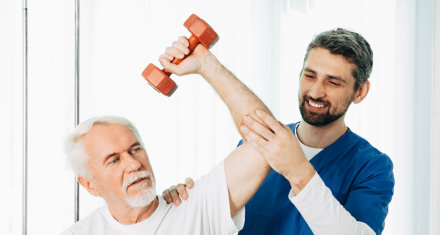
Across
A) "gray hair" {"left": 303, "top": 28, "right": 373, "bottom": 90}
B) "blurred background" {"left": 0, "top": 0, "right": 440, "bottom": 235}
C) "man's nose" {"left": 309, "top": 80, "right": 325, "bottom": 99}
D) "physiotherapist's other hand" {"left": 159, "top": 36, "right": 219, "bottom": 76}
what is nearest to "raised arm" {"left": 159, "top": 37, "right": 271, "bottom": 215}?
"physiotherapist's other hand" {"left": 159, "top": 36, "right": 219, "bottom": 76}

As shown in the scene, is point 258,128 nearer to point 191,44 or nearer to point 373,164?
point 191,44

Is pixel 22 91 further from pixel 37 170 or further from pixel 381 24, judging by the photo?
pixel 381 24

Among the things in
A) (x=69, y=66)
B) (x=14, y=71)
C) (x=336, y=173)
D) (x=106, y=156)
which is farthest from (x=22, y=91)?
(x=336, y=173)

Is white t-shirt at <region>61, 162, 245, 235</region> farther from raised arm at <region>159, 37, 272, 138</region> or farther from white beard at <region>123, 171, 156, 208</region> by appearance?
raised arm at <region>159, 37, 272, 138</region>

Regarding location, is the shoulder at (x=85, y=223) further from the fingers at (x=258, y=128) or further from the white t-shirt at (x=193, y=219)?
the fingers at (x=258, y=128)

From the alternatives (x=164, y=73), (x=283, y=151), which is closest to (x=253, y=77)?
(x=164, y=73)

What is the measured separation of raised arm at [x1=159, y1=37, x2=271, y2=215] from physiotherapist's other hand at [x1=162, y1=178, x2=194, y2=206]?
143 millimetres

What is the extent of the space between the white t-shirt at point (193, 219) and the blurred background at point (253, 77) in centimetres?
121

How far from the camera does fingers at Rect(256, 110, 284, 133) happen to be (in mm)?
1041

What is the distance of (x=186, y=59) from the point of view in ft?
3.84

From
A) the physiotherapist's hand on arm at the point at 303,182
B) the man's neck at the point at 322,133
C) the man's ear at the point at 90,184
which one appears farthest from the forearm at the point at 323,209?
the man's ear at the point at 90,184

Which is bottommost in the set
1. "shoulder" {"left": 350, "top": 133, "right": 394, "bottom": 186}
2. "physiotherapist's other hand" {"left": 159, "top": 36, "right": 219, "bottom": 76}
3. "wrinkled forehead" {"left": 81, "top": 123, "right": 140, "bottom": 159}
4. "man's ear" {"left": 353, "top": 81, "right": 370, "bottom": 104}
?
"shoulder" {"left": 350, "top": 133, "right": 394, "bottom": 186}

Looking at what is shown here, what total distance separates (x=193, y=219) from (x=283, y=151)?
1.48 feet

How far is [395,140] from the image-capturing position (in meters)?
2.86
